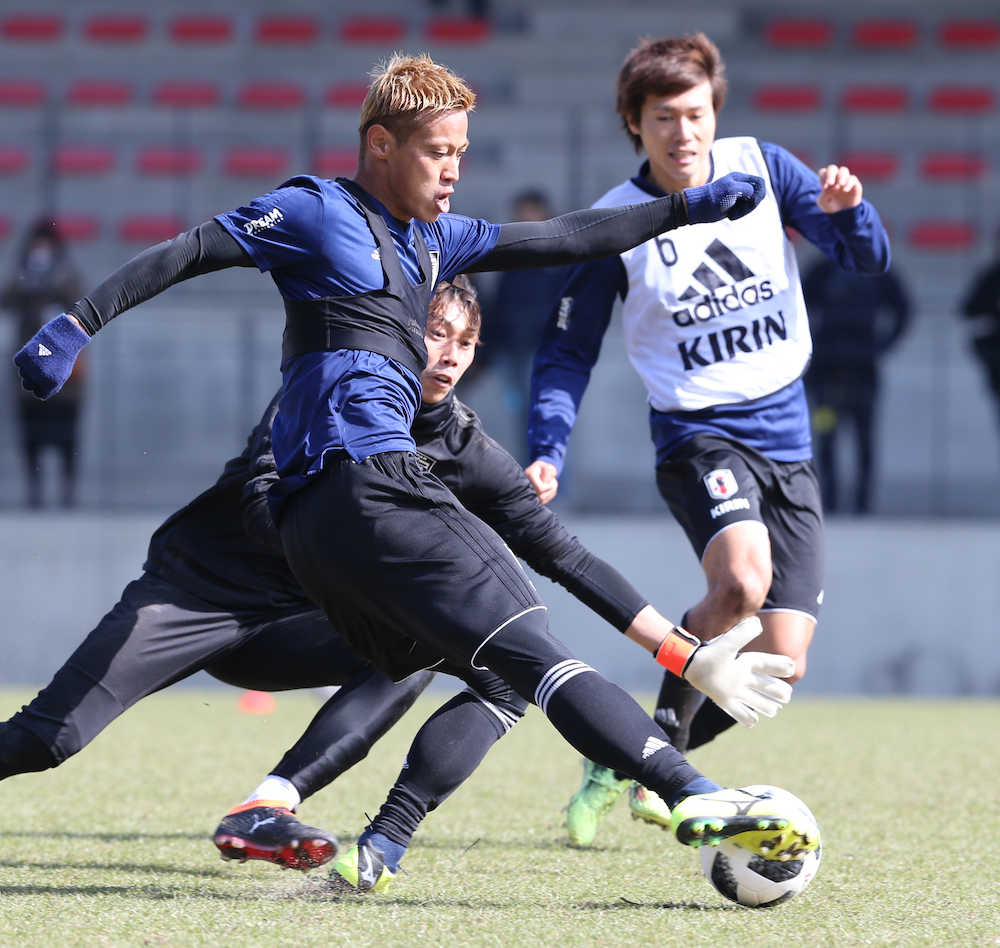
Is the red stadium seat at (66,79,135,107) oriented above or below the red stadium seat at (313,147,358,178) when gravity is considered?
above

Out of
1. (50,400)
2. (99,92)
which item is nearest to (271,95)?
(99,92)

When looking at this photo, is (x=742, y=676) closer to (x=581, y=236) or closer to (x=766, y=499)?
(x=581, y=236)

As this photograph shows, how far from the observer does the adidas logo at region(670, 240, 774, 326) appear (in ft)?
14.9

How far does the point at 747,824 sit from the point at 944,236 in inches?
314

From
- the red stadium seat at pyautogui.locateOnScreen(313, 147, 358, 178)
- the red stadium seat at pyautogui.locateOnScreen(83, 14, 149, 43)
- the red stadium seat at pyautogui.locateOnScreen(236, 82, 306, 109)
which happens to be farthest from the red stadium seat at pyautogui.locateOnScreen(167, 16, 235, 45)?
the red stadium seat at pyautogui.locateOnScreen(313, 147, 358, 178)

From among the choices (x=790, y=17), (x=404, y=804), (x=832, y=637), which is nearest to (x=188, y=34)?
(x=790, y=17)

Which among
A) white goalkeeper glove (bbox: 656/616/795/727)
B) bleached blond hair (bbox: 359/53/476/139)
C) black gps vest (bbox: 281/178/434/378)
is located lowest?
white goalkeeper glove (bbox: 656/616/795/727)

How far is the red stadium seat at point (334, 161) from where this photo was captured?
1199 centimetres

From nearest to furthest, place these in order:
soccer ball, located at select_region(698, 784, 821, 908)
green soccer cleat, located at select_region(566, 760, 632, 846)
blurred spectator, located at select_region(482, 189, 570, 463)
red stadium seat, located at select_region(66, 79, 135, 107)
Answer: soccer ball, located at select_region(698, 784, 821, 908) → green soccer cleat, located at select_region(566, 760, 632, 846) → blurred spectator, located at select_region(482, 189, 570, 463) → red stadium seat, located at select_region(66, 79, 135, 107)

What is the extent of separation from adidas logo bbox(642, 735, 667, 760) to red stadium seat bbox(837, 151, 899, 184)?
392 inches

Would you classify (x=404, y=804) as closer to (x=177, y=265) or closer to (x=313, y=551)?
(x=313, y=551)

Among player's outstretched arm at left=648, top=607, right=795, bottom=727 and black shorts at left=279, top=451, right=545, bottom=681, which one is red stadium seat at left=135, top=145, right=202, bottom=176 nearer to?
black shorts at left=279, top=451, right=545, bottom=681

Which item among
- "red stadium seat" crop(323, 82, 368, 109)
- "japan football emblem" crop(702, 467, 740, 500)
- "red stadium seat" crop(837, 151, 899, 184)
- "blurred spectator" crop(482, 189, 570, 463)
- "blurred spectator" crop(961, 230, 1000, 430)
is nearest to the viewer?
"japan football emblem" crop(702, 467, 740, 500)

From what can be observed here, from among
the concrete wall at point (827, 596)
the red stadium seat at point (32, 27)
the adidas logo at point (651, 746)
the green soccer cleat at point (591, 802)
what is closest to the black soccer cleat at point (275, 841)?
the adidas logo at point (651, 746)
